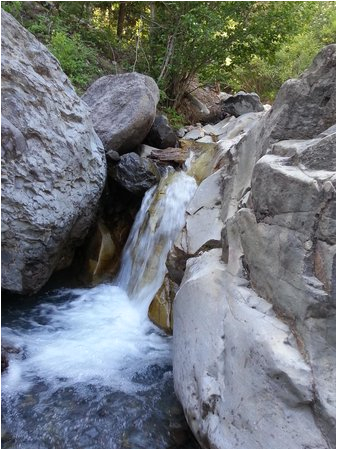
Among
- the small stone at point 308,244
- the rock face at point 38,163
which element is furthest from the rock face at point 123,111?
the small stone at point 308,244

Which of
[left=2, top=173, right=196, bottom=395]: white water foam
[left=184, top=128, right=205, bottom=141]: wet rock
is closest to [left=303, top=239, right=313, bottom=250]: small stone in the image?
[left=2, top=173, right=196, bottom=395]: white water foam

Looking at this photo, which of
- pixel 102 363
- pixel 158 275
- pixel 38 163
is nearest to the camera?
pixel 102 363

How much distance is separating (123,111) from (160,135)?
1.16m

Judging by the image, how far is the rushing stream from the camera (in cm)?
328

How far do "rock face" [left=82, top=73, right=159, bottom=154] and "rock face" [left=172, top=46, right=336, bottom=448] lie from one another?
352cm

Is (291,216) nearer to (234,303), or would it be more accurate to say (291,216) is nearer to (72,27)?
(234,303)

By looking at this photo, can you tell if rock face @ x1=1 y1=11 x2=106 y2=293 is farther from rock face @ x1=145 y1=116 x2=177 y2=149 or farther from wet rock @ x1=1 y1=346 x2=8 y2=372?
rock face @ x1=145 y1=116 x2=177 y2=149

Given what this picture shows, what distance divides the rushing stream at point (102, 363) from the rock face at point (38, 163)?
0.71 m

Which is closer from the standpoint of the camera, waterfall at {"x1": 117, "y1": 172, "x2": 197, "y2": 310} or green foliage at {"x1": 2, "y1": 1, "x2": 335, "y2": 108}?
waterfall at {"x1": 117, "y1": 172, "x2": 197, "y2": 310}

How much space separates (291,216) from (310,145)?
2.05 ft

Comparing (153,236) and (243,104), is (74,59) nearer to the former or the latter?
(243,104)

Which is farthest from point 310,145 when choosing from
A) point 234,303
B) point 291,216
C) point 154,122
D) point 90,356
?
point 154,122

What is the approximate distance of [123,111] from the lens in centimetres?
702

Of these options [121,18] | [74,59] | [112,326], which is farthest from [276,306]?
[121,18]
